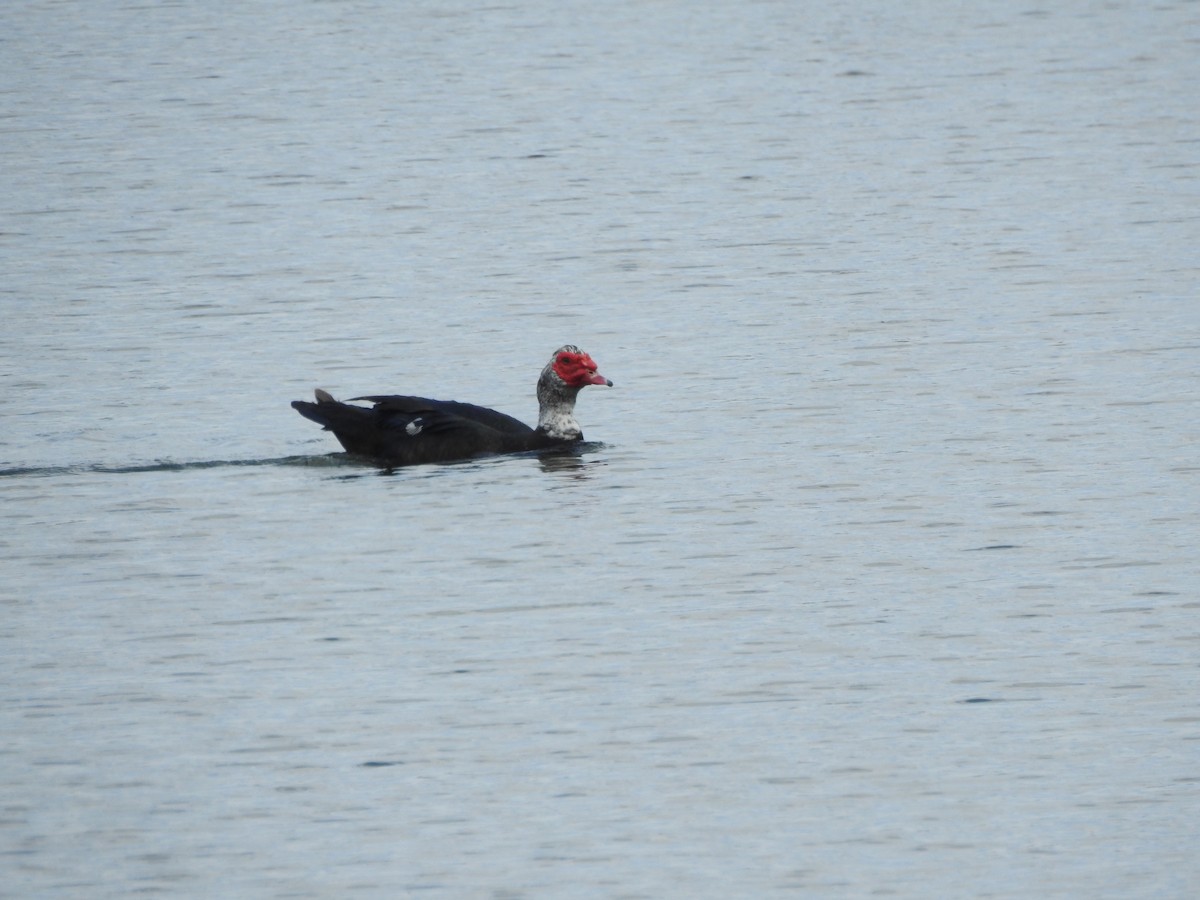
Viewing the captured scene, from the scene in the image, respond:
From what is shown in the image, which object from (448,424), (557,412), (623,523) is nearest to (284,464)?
(448,424)

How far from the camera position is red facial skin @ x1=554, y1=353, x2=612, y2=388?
1791 cm

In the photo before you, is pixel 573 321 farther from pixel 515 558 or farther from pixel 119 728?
pixel 119 728

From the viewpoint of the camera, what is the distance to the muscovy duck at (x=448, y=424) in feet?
56.2

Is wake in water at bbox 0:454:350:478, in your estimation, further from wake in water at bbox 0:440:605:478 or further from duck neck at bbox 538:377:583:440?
duck neck at bbox 538:377:583:440

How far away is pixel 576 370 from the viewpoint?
17969 mm

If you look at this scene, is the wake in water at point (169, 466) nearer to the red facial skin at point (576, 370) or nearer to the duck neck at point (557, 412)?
the duck neck at point (557, 412)

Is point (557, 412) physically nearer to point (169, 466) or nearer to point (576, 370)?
point (576, 370)

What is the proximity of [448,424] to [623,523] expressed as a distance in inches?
94.0

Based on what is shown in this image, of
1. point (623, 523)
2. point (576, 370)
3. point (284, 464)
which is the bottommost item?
point (623, 523)

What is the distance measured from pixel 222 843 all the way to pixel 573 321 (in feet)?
47.6

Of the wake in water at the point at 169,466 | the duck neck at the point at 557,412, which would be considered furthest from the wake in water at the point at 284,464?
the duck neck at the point at 557,412

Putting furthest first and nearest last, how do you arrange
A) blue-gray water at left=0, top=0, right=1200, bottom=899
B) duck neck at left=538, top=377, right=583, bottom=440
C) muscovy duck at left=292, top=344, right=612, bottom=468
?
duck neck at left=538, top=377, right=583, bottom=440
muscovy duck at left=292, top=344, right=612, bottom=468
blue-gray water at left=0, top=0, right=1200, bottom=899

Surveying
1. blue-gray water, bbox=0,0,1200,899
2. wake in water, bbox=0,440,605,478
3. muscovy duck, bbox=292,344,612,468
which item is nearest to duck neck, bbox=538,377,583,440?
muscovy duck, bbox=292,344,612,468

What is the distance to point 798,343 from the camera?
862 inches
